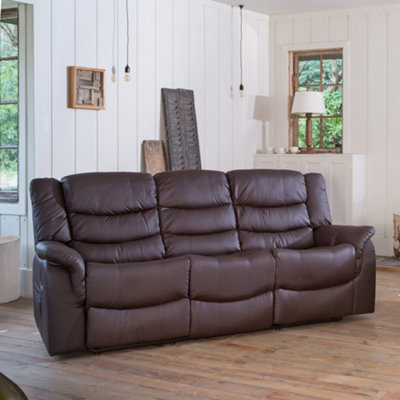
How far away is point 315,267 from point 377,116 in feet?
11.2

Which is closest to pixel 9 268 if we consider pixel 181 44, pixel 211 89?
pixel 181 44

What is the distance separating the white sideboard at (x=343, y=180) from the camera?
6.88 m

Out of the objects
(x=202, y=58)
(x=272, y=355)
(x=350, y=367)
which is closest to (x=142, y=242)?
(x=272, y=355)

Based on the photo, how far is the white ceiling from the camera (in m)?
6.77

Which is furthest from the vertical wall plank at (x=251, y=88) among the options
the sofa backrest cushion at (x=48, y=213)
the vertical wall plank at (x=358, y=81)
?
the sofa backrest cushion at (x=48, y=213)

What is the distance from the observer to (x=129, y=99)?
5840mm

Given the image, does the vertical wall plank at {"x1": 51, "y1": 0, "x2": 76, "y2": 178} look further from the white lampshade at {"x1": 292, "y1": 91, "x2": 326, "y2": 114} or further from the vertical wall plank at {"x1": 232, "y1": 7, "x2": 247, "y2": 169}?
the white lampshade at {"x1": 292, "y1": 91, "x2": 326, "y2": 114}

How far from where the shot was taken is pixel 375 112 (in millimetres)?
7062

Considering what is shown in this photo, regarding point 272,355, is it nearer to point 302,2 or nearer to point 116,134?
point 116,134

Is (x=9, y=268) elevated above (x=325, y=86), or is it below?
below

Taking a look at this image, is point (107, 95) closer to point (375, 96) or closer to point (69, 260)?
point (69, 260)

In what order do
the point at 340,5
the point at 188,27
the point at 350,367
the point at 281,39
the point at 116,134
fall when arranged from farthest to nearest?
the point at 281,39, the point at 340,5, the point at 188,27, the point at 116,134, the point at 350,367

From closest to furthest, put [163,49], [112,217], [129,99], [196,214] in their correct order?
[112,217]
[196,214]
[129,99]
[163,49]

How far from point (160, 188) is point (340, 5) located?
3814 millimetres
